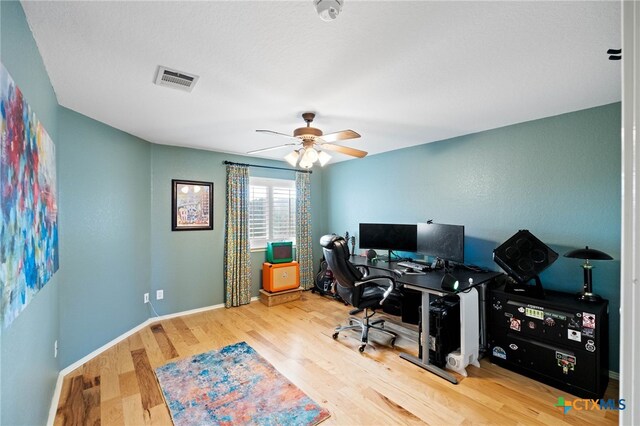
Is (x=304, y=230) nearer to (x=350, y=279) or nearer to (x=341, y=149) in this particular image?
(x=350, y=279)

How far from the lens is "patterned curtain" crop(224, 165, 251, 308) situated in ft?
13.7

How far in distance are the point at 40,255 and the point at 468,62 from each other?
2807 mm

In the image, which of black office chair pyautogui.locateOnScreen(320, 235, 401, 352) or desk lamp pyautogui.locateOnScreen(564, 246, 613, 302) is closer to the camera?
desk lamp pyautogui.locateOnScreen(564, 246, 613, 302)

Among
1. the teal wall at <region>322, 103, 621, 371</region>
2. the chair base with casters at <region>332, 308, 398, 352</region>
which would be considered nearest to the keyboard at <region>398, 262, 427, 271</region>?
the teal wall at <region>322, 103, 621, 371</region>

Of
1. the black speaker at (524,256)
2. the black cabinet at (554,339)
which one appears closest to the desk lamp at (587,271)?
the black cabinet at (554,339)

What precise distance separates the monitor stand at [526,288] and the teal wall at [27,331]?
338 centimetres

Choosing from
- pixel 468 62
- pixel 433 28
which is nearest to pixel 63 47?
pixel 433 28

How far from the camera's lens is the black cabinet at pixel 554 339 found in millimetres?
2129

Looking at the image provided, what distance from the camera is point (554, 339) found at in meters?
2.29

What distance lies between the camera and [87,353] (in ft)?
8.82

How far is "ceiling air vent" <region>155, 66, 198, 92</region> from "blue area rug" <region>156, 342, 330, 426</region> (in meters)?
2.35

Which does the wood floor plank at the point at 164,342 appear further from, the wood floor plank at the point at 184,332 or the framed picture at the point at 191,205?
the framed picture at the point at 191,205

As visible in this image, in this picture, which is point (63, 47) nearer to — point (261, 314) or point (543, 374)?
point (261, 314)

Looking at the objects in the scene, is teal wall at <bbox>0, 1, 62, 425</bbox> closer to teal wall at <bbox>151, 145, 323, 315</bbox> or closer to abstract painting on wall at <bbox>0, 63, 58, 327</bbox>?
abstract painting on wall at <bbox>0, 63, 58, 327</bbox>
